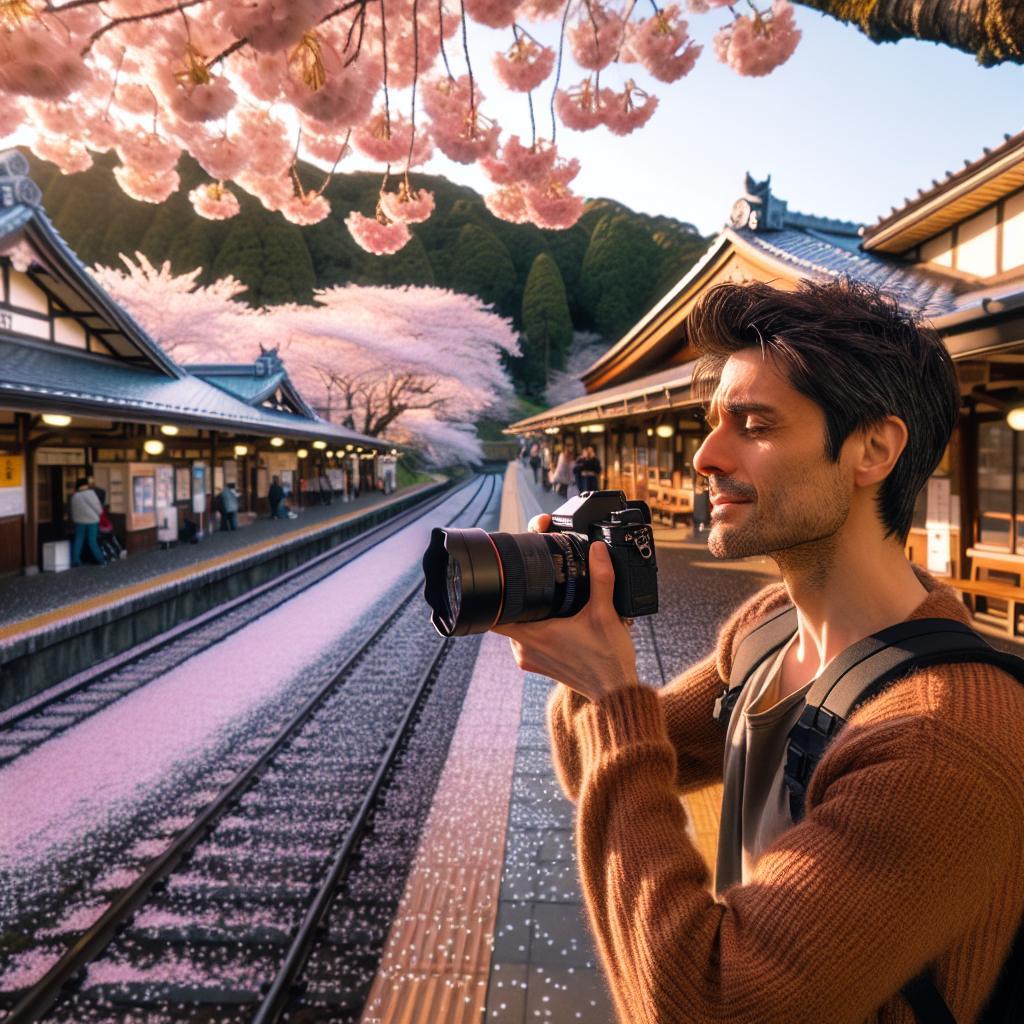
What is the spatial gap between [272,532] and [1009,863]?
19426 mm

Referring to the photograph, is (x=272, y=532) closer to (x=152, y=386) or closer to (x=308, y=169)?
(x=152, y=386)

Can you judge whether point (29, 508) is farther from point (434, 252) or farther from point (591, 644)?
point (434, 252)

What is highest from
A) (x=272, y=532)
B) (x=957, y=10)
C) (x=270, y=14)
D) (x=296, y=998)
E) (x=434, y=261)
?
(x=434, y=261)

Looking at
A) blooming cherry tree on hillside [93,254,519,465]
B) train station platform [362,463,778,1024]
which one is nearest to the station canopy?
train station platform [362,463,778,1024]

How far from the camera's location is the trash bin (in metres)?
12.1

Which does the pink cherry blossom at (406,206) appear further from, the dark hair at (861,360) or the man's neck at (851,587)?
the man's neck at (851,587)

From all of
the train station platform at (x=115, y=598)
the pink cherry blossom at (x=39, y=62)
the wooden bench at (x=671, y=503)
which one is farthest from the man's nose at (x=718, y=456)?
the wooden bench at (x=671, y=503)

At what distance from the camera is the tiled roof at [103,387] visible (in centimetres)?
955

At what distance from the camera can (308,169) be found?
78562 mm

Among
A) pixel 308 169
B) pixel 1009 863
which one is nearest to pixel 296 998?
pixel 1009 863

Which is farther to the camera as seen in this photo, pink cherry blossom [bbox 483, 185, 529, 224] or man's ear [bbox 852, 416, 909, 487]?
pink cherry blossom [bbox 483, 185, 529, 224]

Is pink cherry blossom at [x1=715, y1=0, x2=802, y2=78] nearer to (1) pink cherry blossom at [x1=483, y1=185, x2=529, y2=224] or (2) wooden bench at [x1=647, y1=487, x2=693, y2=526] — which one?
(1) pink cherry blossom at [x1=483, y1=185, x2=529, y2=224]

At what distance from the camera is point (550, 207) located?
6941 mm

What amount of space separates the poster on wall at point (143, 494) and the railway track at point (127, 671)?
118 inches
